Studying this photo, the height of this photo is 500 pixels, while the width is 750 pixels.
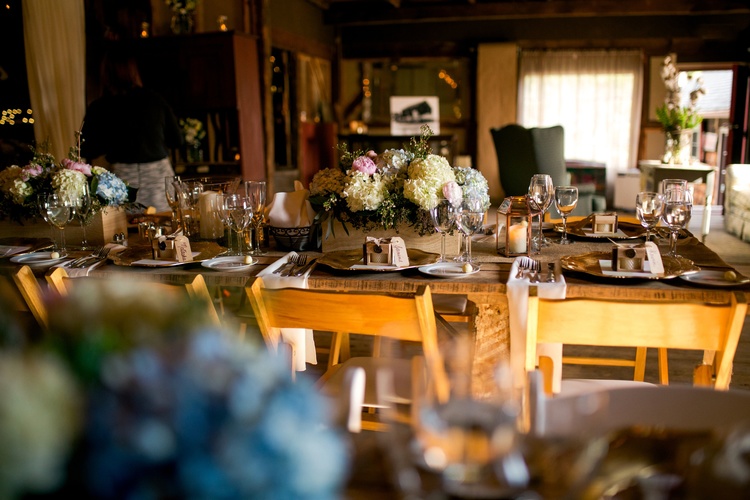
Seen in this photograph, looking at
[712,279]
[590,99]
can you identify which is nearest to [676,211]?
[712,279]

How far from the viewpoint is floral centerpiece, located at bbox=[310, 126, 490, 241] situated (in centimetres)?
225

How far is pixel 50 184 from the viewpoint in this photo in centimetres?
262

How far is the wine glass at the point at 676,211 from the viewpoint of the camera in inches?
88.2

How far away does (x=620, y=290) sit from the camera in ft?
6.38

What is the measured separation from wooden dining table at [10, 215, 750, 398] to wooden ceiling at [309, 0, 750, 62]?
6.99 meters

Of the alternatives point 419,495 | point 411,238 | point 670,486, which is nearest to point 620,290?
point 411,238

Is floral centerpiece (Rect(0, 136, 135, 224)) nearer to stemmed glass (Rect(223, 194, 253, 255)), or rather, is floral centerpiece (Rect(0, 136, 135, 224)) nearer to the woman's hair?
stemmed glass (Rect(223, 194, 253, 255))

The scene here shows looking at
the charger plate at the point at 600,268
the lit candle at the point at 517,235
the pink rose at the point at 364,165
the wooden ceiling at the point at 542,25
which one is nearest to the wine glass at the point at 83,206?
the pink rose at the point at 364,165

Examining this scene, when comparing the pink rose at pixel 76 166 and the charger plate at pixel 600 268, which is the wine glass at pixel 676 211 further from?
the pink rose at pixel 76 166

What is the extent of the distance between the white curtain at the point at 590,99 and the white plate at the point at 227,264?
7.86 m

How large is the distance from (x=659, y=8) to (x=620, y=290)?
26.4 ft

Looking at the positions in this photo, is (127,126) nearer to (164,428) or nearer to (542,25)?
(164,428)

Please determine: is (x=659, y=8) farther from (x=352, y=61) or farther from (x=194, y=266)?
(x=194, y=266)

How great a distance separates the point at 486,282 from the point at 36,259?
1620mm
